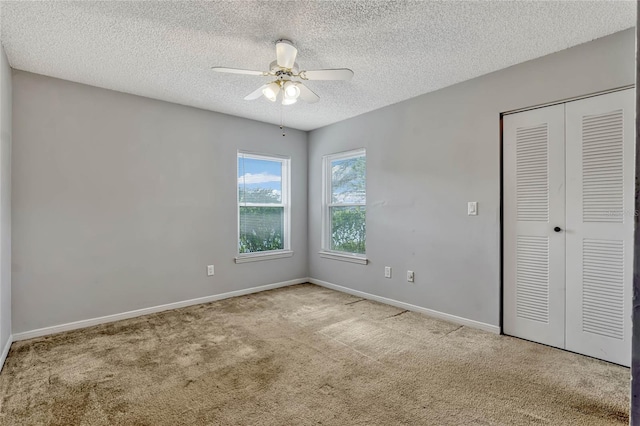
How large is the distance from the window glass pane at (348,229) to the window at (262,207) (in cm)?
73

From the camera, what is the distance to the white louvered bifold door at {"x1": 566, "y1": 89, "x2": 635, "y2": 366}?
7.73 feet

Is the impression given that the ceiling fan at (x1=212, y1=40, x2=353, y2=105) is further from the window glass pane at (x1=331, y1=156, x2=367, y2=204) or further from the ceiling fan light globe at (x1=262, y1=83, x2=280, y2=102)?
the window glass pane at (x1=331, y1=156, x2=367, y2=204)

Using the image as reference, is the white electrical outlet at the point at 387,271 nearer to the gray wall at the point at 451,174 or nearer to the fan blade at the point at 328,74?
the gray wall at the point at 451,174

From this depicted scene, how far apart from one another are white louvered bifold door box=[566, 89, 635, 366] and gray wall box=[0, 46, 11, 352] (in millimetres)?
4469

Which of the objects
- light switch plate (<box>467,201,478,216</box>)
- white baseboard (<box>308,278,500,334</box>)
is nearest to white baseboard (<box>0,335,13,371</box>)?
white baseboard (<box>308,278,500,334</box>)

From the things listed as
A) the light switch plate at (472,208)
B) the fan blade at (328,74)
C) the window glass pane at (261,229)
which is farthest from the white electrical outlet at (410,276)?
the fan blade at (328,74)

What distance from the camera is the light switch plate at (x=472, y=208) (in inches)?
124

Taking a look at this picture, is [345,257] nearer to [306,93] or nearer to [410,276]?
[410,276]

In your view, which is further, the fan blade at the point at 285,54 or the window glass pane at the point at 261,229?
the window glass pane at the point at 261,229

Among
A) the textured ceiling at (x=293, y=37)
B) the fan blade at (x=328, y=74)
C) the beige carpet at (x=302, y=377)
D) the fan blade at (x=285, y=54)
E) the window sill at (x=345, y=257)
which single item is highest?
the textured ceiling at (x=293, y=37)

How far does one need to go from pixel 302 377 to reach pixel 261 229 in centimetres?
270

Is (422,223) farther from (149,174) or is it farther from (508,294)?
(149,174)

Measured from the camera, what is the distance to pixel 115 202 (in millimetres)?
3400

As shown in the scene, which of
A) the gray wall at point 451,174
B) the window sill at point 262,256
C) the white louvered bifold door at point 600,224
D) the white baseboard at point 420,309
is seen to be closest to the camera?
the white louvered bifold door at point 600,224
